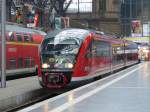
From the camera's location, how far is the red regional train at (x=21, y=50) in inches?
1129

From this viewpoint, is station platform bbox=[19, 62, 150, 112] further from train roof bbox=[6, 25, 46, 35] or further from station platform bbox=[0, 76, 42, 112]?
train roof bbox=[6, 25, 46, 35]

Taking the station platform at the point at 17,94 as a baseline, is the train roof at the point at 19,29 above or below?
above

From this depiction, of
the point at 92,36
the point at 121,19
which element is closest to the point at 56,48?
the point at 92,36

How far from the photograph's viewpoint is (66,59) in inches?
928

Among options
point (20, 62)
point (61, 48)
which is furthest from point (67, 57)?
point (20, 62)

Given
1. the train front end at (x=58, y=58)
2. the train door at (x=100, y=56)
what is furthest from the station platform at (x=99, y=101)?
the train door at (x=100, y=56)

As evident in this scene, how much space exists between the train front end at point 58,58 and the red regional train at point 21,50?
4.41m

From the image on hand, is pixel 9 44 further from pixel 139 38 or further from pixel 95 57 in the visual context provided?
pixel 139 38

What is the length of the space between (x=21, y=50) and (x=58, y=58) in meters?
7.36

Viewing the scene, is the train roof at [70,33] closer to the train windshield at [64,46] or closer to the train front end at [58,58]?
the train front end at [58,58]

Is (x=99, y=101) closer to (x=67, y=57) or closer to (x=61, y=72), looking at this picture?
(x=61, y=72)

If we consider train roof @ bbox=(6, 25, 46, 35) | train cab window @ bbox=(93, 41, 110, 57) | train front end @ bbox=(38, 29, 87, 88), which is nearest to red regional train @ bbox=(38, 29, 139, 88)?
train front end @ bbox=(38, 29, 87, 88)

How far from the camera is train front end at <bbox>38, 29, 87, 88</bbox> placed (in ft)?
76.5

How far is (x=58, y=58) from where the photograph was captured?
934 inches
